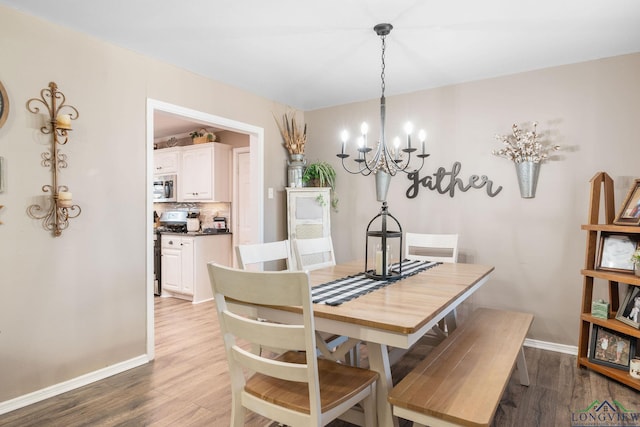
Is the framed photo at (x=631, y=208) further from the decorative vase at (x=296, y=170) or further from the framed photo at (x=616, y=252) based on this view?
the decorative vase at (x=296, y=170)

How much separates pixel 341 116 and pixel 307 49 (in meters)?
1.50

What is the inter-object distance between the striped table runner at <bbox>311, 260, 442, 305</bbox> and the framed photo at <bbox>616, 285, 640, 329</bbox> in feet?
4.64

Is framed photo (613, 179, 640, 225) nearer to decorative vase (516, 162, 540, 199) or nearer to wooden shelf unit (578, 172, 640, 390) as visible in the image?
wooden shelf unit (578, 172, 640, 390)

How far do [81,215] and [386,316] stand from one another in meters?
2.21

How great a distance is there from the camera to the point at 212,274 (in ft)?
4.75

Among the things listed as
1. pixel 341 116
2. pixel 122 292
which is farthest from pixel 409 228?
pixel 122 292

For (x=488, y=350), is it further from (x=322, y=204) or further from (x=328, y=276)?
(x=322, y=204)

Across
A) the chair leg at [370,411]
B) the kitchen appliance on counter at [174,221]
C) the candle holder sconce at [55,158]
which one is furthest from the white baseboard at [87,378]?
the kitchen appliance on counter at [174,221]

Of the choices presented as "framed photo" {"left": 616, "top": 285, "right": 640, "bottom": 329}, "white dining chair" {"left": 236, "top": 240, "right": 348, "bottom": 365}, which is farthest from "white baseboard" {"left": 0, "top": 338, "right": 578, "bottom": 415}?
"white dining chair" {"left": 236, "top": 240, "right": 348, "bottom": 365}

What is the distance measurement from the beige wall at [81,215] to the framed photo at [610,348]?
336 cm

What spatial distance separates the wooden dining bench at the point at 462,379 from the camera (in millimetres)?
1318

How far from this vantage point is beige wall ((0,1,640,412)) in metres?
2.23

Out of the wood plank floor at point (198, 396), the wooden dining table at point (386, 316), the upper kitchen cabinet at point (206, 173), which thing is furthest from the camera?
the upper kitchen cabinet at point (206, 173)

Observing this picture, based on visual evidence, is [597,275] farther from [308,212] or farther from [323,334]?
[308,212]
